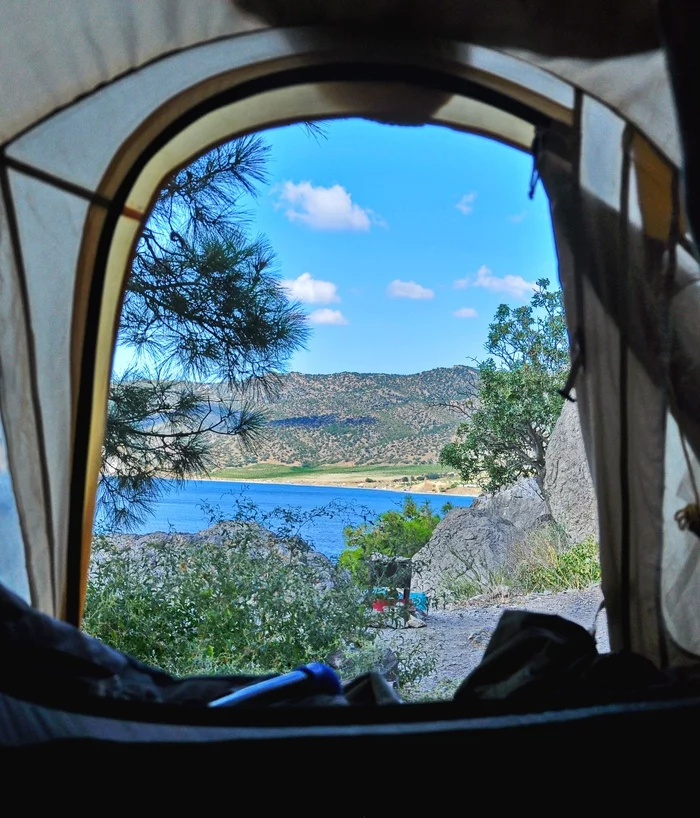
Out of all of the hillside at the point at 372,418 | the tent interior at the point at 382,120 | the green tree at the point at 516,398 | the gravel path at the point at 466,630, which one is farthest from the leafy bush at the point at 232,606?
the green tree at the point at 516,398

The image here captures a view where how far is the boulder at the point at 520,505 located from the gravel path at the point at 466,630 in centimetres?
91

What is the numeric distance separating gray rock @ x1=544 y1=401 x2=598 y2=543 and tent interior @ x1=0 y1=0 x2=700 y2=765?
381 centimetres

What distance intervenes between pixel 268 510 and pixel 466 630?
1.18 m

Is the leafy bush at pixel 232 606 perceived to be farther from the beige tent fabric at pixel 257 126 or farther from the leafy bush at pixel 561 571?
the beige tent fabric at pixel 257 126

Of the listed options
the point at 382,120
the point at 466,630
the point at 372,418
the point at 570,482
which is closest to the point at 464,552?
the point at 466,630

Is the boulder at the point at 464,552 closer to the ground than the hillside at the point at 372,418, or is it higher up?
closer to the ground

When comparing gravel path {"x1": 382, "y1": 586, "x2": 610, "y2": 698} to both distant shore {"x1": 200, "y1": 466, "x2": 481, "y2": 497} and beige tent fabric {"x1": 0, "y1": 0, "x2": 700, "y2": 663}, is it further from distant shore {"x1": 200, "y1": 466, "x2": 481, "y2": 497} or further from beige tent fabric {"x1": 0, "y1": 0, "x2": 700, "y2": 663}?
beige tent fabric {"x1": 0, "y1": 0, "x2": 700, "y2": 663}

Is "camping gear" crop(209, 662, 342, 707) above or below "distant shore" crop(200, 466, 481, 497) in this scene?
below

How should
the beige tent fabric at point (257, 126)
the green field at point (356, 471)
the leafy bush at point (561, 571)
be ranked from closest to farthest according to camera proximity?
the beige tent fabric at point (257, 126) < the leafy bush at point (561, 571) < the green field at point (356, 471)

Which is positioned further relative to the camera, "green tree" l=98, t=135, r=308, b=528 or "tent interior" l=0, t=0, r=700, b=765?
"green tree" l=98, t=135, r=308, b=528

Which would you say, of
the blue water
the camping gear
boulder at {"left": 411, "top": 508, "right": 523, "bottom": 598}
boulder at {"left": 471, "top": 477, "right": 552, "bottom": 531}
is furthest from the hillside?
the camping gear

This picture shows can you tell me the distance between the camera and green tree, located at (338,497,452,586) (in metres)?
4.20

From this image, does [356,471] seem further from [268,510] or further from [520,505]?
[268,510]

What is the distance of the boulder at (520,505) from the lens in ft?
16.8
